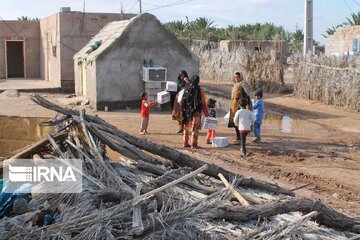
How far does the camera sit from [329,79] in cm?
1723

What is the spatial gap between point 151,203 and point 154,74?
11321mm

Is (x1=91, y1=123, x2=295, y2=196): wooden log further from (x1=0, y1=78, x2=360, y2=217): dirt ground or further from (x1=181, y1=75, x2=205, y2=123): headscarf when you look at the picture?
(x1=181, y1=75, x2=205, y2=123): headscarf

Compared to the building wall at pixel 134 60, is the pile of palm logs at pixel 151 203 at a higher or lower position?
lower

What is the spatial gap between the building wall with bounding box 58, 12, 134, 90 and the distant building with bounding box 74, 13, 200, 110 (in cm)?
410

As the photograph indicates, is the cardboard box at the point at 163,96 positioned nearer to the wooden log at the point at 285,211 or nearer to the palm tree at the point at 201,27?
the wooden log at the point at 285,211

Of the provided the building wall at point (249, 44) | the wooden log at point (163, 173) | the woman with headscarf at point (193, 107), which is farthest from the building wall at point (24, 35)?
the wooden log at point (163, 173)

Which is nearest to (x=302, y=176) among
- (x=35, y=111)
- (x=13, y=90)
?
(x=35, y=111)

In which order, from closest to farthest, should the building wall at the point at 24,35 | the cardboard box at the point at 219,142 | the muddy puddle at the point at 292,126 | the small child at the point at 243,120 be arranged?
the small child at the point at 243,120, the cardboard box at the point at 219,142, the muddy puddle at the point at 292,126, the building wall at the point at 24,35

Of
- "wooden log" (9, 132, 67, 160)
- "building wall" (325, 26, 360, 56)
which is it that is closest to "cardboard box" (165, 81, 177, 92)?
"wooden log" (9, 132, 67, 160)

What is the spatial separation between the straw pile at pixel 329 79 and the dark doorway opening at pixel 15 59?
16.2 metres

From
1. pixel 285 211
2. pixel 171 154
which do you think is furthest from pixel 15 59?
pixel 285 211

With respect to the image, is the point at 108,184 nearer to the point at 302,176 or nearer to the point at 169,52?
the point at 302,176

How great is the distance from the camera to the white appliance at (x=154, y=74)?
15414 millimetres

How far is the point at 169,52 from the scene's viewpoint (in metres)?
16.3
